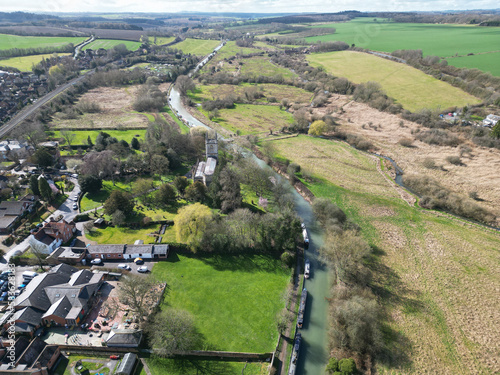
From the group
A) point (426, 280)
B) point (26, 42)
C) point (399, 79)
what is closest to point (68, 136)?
point (426, 280)

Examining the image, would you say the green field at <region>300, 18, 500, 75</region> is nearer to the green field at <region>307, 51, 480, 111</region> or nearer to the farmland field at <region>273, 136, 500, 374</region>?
the green field at <region>307, 51, 480, 111</region>

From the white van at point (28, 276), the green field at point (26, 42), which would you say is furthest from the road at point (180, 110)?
the green field at point (26, 42)

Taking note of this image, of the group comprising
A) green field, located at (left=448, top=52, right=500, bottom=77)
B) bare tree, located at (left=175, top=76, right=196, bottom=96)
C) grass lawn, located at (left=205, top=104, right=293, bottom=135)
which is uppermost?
green field, located at (left=448, top=52, right=500, bottom=77)

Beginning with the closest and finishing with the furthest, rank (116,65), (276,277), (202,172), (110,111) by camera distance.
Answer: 1. (276,277)
2. (202,172)
3. (110,111)
4. (116,65)

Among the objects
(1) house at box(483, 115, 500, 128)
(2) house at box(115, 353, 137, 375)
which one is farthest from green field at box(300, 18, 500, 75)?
(2) house at box(115, 353, 137, 375)

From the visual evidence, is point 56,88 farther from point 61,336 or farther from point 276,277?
point 276,277

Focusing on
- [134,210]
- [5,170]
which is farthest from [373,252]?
[5,170]

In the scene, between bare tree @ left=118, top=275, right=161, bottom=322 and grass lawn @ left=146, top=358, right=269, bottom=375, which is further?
bare tree @ left=118, top=275, right=161, bottom=322
